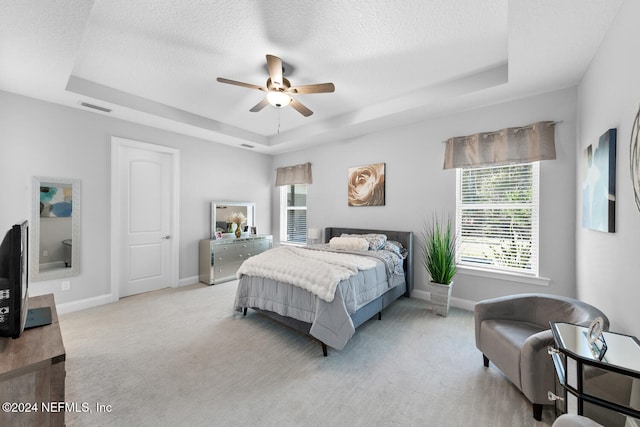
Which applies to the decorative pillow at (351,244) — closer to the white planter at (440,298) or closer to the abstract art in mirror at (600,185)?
the white planter at (440,298)

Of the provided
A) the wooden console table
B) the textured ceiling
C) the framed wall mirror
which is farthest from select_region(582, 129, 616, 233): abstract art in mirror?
the framed wall mirror

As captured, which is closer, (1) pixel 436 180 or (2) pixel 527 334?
(2) pixel 527 334

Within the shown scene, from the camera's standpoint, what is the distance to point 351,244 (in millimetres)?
3682

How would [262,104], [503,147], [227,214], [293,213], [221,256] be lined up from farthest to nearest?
[293,213]
[227,214]
[221,256]
[503,147]
[262,104]

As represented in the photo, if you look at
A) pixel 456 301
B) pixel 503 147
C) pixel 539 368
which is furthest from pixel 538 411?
pixel 503 147

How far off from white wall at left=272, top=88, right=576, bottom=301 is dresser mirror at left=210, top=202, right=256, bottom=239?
1.24 metres

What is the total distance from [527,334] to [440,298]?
1341mm

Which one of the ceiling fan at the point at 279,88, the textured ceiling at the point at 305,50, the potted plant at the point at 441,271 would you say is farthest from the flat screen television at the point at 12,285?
the potted plant at the point at 441,271

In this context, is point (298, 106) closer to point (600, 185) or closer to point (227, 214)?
point (600, 185)

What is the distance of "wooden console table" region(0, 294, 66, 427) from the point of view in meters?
1.04

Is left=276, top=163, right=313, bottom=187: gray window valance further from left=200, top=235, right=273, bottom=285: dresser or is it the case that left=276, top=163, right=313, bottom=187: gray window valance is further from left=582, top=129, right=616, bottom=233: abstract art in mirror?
left=582, top=129, right=616, bottom=233: abstract art in mirror

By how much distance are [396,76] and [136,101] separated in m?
3.27

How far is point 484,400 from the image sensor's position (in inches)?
69.7

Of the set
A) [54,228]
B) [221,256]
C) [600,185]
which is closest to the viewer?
[600,185]
